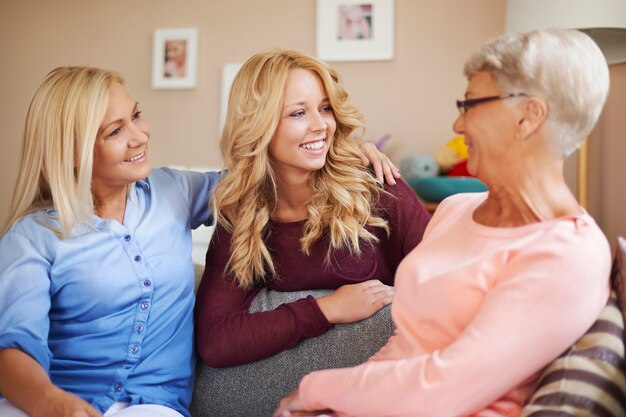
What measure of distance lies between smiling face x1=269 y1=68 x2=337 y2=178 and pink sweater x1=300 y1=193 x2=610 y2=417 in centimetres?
62

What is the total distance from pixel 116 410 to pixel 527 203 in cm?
101

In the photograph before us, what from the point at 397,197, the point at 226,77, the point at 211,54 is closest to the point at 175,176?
the point at 397,197

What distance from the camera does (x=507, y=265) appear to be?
1.11m

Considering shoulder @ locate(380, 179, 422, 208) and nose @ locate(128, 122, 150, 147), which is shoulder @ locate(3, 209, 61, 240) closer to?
nose @ locate(128, 122, 150, 147)

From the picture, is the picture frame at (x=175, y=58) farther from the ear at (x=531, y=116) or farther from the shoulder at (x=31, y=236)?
the ear at (x=531, y=116)

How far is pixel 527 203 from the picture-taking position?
44.9 inches

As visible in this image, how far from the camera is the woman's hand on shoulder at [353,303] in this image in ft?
5.35

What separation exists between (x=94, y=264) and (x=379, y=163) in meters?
0.77

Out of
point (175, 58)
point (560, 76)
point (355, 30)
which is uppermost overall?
point (355, 30)

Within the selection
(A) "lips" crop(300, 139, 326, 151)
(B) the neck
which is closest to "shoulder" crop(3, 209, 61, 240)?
(A) "lips" crop(300, 139, 326, 151)

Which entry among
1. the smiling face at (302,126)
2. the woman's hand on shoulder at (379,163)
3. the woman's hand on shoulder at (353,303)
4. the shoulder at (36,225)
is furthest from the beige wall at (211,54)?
the shoulder at (36,225)

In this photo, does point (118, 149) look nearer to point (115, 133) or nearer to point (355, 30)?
point (115, 133)

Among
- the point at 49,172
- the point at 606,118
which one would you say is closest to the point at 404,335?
the point at 49,172

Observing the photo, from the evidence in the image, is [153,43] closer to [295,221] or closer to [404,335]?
[295,221]
